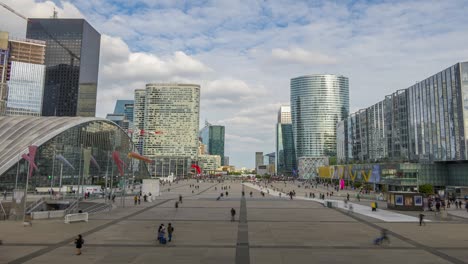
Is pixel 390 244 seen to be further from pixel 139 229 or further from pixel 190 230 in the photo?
pixel 139 229

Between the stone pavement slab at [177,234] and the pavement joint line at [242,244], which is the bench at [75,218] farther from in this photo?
the pavement joint line at [242,244]

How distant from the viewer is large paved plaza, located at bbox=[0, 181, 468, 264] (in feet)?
61.9

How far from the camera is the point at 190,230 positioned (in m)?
27.7

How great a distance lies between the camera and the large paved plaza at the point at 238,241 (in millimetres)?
18859

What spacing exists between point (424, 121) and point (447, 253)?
286ft

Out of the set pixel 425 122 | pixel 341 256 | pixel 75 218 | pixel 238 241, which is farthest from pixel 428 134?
pixel 75 218

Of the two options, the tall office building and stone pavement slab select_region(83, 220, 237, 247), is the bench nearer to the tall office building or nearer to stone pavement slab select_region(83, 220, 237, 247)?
stone pavement slab select_region(83, 220, 237, 247)

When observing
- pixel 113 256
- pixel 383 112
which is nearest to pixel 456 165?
pixel 383 112

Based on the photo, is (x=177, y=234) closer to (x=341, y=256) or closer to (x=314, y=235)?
(x=314, y=235)

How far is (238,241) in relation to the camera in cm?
2339

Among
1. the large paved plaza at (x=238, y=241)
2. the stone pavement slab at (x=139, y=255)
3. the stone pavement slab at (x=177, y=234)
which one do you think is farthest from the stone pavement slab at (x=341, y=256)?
the stone pavement slab at (x=177, y=234)

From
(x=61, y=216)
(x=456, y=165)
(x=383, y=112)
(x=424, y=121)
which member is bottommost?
(x=61, y=216)

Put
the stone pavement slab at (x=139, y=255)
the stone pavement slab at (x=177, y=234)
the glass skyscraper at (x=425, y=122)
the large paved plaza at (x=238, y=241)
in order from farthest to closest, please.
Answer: the glass skyscraper at (x=425, y=122) → the stone pavement slab at (x=177, y=234) → the large paved plaza at (x=238, y=241) → the stone pavement slab at (x=139, y=255)

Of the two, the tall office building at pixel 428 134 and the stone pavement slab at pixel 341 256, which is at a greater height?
the tall office building at pixel 428 134
